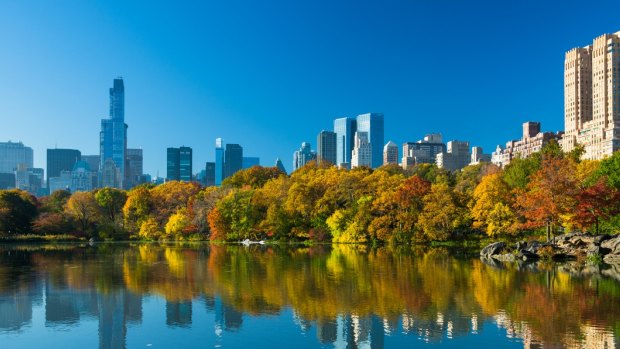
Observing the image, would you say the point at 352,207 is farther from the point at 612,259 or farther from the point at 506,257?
the point at 612,259

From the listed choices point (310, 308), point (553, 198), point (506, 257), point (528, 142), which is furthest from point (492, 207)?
point (528, 142)

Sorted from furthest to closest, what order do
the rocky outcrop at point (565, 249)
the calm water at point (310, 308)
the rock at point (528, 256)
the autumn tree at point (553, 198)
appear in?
the autumn tree at point (553, 198), the rock at point (528, 256), the rocky outcrop at point (565, 249), the calm water at point (310, 308)

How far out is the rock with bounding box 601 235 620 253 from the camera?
35.5 m

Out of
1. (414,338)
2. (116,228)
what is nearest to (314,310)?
(414,338)

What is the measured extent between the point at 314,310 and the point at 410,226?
39.6 meters

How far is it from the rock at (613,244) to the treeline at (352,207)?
311 cm

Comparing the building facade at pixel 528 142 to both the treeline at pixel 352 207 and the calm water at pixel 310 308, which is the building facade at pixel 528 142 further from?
the calm water at pixel 310 308

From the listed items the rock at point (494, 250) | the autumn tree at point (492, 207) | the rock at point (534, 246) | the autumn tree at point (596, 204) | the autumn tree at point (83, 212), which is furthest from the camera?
the autumn tree at point (83, 212)

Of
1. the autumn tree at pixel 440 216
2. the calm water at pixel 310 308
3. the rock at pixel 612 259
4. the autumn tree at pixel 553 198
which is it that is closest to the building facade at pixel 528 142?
the autumn tree at pixel 440 216

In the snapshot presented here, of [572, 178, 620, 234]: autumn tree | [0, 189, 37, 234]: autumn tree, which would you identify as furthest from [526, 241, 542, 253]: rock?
[0, 189, 37, 234]: autumn tree

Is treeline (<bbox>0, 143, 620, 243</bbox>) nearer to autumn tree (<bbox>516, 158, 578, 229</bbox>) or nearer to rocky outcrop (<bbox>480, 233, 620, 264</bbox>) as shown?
Answer: autumn tree (<bbox>516, 158, 578, 229</bbox>)

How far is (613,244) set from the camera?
3575cm

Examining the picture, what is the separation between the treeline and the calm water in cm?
1114

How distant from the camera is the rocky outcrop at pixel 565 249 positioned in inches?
1409
